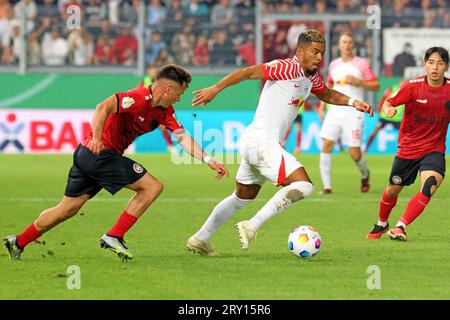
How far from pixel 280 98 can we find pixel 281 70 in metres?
0.26

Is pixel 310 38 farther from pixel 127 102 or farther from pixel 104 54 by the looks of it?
pixel 104 54

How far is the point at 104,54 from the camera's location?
26.0 meters

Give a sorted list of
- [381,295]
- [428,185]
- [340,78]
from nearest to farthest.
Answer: [381,295]
[428,185]
[340,78]

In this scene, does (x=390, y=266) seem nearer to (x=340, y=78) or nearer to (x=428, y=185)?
(x=428, y=185)

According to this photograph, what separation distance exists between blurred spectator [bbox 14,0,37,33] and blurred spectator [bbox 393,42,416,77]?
8.58 meters

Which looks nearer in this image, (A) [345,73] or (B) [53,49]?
(A) [345,73]

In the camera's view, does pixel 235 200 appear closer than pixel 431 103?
Yes

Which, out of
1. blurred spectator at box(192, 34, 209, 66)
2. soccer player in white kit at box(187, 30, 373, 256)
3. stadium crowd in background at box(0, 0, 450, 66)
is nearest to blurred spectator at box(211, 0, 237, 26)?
stadium crowd in background at box(0, 0, 450, 66)

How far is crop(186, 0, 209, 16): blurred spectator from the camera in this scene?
26.3 metres

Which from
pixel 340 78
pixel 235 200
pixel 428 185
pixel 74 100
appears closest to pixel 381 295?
pixel 235 200

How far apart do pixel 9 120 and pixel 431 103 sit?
47.2 ft

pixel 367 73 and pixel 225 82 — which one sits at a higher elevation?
pixel 225 82

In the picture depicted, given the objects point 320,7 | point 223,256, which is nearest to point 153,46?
point 320,7

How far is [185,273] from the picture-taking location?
8719mm
